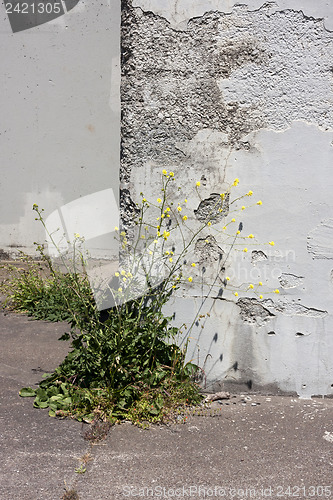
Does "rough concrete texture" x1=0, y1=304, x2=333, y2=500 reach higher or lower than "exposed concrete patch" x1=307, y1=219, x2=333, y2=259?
lower

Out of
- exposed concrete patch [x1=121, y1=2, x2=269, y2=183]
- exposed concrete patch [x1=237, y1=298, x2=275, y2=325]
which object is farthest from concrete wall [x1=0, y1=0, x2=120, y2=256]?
exposed concrete patch [x1=237, y1=298, x2=275, y2=325]

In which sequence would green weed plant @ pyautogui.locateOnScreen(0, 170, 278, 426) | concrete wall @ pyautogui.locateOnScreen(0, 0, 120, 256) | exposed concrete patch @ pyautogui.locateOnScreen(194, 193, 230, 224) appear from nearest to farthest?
green weed plant @ pyautogui.locateOnScreen(0, 170, 278, 426) < exposed concrete patch @ pyautogui.locateOnScreen(194, 193, 230, 224) < concrete wall @ pyautogui.locateOnScreen(0, 0, 120, 256)

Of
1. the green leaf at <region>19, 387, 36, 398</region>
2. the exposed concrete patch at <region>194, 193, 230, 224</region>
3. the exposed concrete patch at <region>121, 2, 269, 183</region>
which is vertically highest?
the exposed concrete patch at <region>121, 2, 269, 183</region>

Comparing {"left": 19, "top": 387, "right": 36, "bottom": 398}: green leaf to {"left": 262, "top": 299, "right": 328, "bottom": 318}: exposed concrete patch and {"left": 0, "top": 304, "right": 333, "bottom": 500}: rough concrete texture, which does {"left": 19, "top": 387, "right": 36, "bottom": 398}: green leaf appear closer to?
{"left": 0, "top": 304, "right": 333, "bottom": 500}: rough concrete texture

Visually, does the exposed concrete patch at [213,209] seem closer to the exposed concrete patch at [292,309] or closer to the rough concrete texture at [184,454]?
the exposed concrete patch at [292,309]

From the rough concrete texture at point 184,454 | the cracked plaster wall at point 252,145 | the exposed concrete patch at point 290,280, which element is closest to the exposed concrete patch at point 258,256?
the cracked plaster wall at point 252,145

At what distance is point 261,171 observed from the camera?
9.99ft

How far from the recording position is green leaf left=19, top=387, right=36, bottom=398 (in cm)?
301

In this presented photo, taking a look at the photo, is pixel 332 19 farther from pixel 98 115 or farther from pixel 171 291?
pixel 98 115

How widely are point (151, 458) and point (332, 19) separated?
2546 millimetres

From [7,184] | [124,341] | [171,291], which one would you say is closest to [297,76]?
[171,291]

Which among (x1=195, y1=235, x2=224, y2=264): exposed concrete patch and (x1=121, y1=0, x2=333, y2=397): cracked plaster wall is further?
(x1=195, y1=235, x2=224, y2=264): exposed concrete patch

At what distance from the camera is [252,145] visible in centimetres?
304

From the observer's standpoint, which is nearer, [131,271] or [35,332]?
[131,271]
